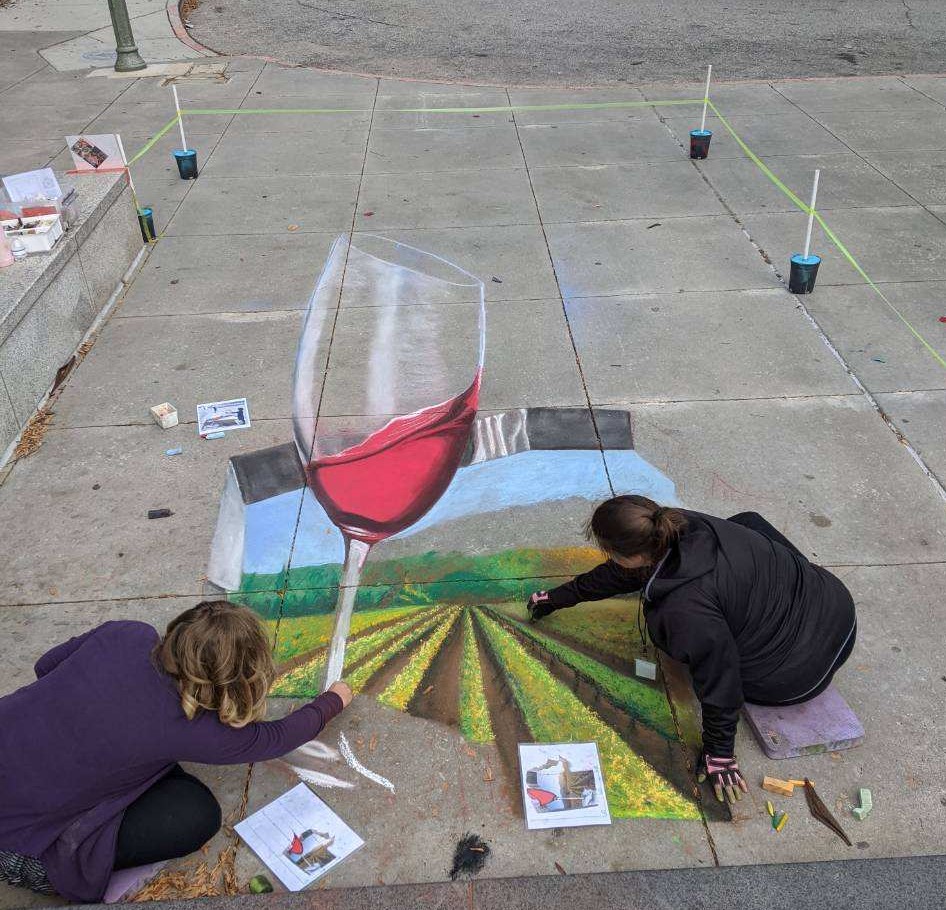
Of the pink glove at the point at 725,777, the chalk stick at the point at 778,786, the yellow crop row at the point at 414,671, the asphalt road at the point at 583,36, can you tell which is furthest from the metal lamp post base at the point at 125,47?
the chalk stick at the point at 778,786

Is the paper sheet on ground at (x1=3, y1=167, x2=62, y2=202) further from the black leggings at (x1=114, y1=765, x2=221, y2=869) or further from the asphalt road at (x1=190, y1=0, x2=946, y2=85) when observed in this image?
the asphalt road at (x1=190, y1=0, x2=946, y2=85)

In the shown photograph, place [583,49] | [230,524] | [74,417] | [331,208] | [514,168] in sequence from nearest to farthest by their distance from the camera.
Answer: [230,524] < [74,417] < [331,208] < [514,168] < [583,49]

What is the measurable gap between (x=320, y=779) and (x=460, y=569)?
1.13 meters

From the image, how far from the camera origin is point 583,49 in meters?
12.8

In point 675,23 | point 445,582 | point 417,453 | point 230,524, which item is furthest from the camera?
point 675,23

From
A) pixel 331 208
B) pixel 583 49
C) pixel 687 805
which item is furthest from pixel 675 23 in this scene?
pixel 687 805

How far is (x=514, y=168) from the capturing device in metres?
8.23

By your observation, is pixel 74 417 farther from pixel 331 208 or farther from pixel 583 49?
pixel 583 49

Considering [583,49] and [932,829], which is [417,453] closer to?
[932,829]

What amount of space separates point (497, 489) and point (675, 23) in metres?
12.8

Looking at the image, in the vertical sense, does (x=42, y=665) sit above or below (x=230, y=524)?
above

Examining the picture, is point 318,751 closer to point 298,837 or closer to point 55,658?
point 298,837

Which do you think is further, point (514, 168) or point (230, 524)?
point (514, 168)

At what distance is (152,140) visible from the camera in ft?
29.7
